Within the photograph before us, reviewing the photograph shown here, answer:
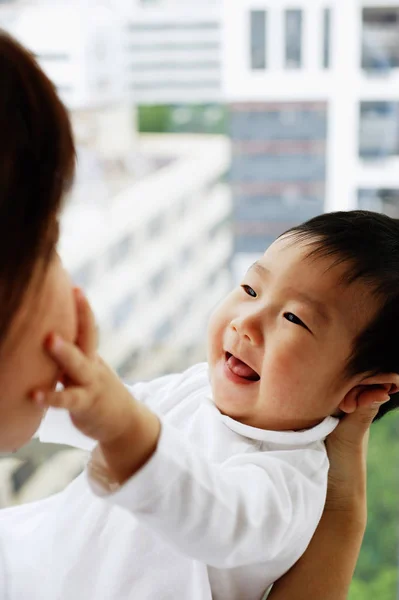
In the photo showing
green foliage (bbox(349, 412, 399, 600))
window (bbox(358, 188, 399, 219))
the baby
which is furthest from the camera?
window (bbox(358, 188, 399, 219))

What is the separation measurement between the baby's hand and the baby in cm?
10

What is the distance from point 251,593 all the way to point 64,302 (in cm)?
46

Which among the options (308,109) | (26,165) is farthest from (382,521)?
(26,165)

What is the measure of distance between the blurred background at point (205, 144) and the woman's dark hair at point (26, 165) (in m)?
1.63

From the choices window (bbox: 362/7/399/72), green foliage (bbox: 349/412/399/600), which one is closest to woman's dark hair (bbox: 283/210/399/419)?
green foliage (bbox: 349/412/399/600)

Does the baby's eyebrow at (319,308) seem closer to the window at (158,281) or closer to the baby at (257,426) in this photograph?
the baby at (257,426)

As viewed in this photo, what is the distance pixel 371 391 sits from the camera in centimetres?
89

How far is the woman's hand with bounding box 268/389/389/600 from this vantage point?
87 cm

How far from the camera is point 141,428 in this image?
0.62 meters

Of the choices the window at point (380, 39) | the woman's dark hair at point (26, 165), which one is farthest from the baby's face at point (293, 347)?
the window at point (380, 39)

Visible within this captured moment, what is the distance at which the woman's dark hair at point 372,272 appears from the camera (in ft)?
2.84

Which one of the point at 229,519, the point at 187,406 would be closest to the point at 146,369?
the point at 187,406

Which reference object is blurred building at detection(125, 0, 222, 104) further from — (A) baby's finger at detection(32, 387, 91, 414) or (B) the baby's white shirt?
(A) baby's finger at detection(32, 387, 91, 414)

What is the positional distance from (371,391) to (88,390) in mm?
425
